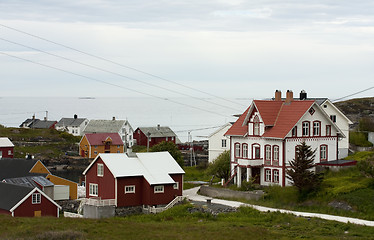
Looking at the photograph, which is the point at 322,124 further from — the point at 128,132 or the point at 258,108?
the point at 128,132

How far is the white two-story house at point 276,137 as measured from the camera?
46.4m

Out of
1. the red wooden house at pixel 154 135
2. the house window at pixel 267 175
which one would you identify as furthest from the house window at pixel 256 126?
the red wooden house at pixel 154 135

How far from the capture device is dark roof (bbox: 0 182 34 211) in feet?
136

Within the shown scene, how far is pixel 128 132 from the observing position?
11356 centimetres

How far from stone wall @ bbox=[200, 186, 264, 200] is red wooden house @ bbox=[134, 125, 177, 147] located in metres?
53.2

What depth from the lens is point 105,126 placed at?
4589 inches

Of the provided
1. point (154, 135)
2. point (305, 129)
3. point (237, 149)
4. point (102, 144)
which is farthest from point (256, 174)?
point (154, 135)

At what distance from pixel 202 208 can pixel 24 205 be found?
11698 millimetres

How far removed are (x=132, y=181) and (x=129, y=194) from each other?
0.93 metres

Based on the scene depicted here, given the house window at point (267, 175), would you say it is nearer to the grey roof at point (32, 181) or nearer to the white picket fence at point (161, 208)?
the white picket fence at point (161, 208)

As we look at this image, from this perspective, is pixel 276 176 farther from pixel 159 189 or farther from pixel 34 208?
pixel 34 208

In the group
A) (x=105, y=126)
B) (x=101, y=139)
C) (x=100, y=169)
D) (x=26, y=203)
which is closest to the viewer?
(x=26, y=203)

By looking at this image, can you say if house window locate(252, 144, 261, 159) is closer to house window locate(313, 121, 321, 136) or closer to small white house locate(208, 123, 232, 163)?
house window locate(313, 121, 321, 136)

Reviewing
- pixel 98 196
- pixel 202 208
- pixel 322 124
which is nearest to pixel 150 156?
pixel 98 196
